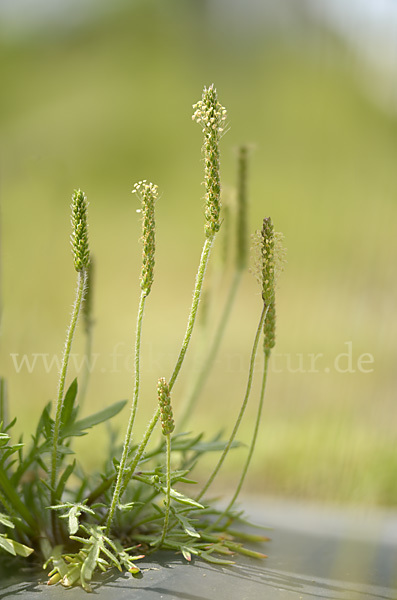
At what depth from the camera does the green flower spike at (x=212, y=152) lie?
15.0 inches

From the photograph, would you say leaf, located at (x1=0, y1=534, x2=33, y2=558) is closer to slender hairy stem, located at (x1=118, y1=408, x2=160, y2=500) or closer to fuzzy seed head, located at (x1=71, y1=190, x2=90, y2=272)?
slender hairy stem, located at (x1=118, y1=408, x2=160, y2=500)

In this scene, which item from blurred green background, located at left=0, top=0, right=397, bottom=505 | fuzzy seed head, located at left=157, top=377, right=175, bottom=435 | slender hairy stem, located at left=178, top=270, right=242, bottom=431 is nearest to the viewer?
fuzzy seed head, located at left=157, top=377, right=175, bottom=435

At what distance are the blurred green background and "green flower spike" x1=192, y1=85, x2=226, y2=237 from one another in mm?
208

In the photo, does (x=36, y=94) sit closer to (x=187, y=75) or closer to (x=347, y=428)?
(x=187, y=75)

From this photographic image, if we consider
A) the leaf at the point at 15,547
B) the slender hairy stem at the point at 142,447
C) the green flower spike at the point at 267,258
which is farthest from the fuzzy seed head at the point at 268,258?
the leaf at the point at 15,547

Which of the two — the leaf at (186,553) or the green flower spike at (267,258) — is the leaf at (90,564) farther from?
the green flower spike at (267,258)

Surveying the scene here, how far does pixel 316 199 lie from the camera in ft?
7.06

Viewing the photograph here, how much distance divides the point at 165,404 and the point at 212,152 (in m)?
0.15

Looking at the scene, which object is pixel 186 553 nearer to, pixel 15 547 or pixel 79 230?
pixel 15 547

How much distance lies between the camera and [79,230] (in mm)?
390

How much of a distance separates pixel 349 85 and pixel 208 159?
211 cm

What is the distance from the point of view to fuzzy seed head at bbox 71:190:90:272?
0.39 meters

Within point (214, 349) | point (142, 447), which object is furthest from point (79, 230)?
point (214, 349)

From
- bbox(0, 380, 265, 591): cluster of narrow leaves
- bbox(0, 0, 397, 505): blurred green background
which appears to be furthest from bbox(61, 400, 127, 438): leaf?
bbox(0, 0, 397, 505): blurred green background
